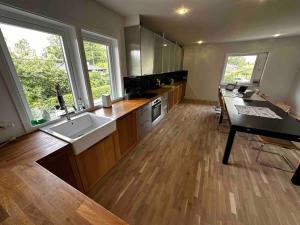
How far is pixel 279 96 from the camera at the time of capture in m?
4.71

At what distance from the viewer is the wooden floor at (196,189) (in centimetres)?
136

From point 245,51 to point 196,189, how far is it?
17.5 feet

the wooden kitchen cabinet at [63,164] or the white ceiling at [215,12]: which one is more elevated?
the white ceiling at [215,12]

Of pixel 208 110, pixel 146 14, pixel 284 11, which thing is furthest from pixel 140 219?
pixel 208 110

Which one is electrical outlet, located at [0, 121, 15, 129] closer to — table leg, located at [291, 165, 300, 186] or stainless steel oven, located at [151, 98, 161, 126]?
stainless steel oven, located at [151, 98, 161, 126]

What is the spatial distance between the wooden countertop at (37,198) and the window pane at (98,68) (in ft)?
4.48

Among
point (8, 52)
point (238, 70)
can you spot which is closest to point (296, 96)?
point (238, 70)

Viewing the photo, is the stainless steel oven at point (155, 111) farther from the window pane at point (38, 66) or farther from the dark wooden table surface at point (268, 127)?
the window pane at point (38, 66)

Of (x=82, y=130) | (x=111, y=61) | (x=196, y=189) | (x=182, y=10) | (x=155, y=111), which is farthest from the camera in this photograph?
(x=155, y=111)

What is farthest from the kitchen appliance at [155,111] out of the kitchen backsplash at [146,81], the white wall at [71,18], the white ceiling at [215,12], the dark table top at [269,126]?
the white ceiling at [215,12]

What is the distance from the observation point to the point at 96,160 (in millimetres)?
1597

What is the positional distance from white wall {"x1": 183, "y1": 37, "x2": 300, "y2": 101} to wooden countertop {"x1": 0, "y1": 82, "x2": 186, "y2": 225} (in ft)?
19.2

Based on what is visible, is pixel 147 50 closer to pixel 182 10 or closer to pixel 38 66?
pixel 182 10

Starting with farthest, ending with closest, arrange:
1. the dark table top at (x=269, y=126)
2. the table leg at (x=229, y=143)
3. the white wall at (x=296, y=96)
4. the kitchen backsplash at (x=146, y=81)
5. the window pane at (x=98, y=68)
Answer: the white wall at (x=296, y=96) → the kitchen backsplash at (x=146, y=81) → the window pane at (x=98, y=68) → the table leg at (x=229, y=143) → the dark table top at (x=269, y=126)
